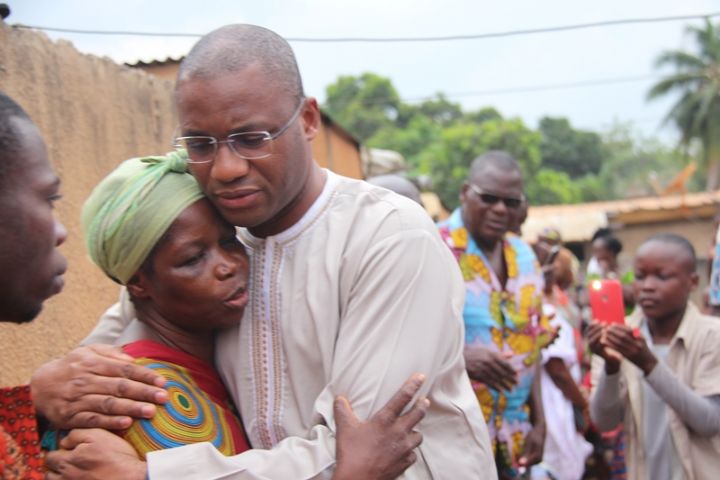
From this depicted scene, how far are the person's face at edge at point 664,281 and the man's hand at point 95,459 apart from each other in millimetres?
3124

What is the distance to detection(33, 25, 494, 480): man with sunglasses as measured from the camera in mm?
2125

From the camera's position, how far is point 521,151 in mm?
30938

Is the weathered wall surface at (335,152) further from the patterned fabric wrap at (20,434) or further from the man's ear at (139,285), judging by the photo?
the patterned fabric wrap at (20,434)

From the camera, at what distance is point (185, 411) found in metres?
2.19

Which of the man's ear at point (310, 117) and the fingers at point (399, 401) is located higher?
the man's ear at point (310, 117)

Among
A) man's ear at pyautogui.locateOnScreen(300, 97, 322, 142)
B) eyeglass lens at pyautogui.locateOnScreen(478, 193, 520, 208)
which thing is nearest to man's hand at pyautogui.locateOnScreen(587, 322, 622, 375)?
eyeglass lens at pyautogui.locateOnScreen(478, 193, 520, 208)

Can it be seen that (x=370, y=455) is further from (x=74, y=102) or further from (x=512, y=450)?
(x=74, y=102)

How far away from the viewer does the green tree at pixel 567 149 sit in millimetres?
44969

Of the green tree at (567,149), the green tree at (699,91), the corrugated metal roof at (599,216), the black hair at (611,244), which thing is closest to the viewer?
the black hair at (611,244)

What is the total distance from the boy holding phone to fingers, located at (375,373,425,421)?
210cm

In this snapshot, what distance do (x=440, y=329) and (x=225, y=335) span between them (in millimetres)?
649

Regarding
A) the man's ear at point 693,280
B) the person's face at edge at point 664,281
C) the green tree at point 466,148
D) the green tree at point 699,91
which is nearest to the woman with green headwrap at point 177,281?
the person's face at edge at point 664,281

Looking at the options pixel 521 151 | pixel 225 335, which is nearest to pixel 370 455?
pixel 225 335

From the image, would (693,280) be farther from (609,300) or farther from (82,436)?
(82,436)
